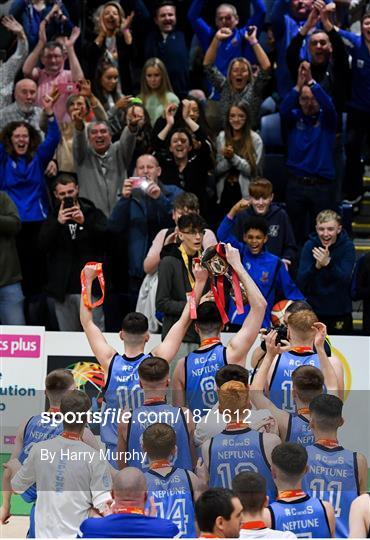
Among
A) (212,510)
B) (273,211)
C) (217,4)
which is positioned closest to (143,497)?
(212,510)

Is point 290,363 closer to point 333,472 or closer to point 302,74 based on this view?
point 333,472

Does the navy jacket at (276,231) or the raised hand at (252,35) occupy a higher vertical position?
the raised hand at (252,35)

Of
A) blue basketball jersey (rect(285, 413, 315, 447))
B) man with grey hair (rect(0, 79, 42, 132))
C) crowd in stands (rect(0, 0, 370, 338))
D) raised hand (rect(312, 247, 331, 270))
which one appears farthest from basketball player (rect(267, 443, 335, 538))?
man with grey hair (rect(0, 79, 42, 132))

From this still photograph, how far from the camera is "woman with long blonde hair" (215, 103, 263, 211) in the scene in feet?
45.9

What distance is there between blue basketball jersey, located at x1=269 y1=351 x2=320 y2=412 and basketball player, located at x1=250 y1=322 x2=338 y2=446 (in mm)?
421

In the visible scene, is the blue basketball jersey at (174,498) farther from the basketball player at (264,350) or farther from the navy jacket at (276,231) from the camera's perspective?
the navy jacket at (276,231)

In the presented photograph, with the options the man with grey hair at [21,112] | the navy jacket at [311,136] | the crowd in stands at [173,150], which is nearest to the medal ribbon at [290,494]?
the crowd in stands at [173,150]

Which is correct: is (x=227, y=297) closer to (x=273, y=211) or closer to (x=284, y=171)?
(x=273, y=211)

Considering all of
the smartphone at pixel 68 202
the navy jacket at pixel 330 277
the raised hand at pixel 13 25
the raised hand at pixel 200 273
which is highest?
the raised hand at pixel 13 25

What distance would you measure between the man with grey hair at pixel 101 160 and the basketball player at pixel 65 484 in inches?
227

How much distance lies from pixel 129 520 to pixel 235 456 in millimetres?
1510

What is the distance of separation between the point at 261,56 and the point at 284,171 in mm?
1393

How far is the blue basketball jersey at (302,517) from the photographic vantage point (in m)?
7.68

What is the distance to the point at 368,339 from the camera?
501 inches
